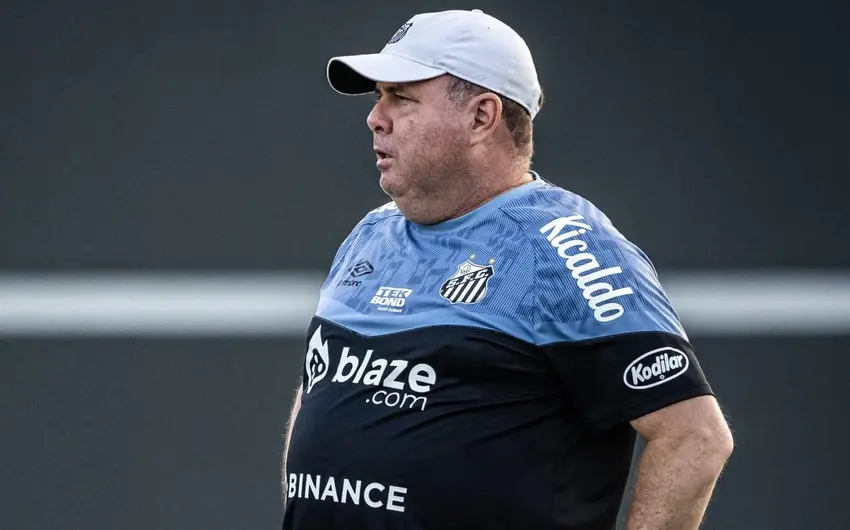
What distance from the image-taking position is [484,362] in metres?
1.66

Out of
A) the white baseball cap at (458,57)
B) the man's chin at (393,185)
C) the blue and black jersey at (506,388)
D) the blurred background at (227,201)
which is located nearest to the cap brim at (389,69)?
the white baseball cap at (458,57)

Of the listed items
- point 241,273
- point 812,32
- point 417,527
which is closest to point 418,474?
point 417,527

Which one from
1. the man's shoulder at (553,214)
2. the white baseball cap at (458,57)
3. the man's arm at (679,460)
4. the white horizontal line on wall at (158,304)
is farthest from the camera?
the white horizontal line on wall at (158,304)

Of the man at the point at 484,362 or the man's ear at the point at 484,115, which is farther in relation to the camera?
the man's ear at the point at 484,115

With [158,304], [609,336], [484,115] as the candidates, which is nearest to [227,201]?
[158,304]

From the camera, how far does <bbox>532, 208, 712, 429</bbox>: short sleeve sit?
1.61 m

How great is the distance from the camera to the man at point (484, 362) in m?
1.63

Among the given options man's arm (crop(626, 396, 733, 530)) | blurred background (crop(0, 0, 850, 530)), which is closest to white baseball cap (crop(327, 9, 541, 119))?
man's arm (crop(626, 396, 733, 530))

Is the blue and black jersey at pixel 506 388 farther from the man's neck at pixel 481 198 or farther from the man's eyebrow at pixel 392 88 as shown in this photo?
the man's eyebrow at pixel 392 88

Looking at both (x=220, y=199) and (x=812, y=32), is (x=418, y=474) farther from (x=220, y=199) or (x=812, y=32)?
(x=812, y=32)

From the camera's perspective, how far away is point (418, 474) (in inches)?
65.3

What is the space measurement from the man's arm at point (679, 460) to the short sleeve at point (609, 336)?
0.02m

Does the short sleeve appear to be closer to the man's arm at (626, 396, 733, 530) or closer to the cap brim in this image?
the man's arm at (626, 396, 733, 530)

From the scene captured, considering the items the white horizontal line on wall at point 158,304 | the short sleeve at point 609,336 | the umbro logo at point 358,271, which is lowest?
the short sleeve at point 609,336
